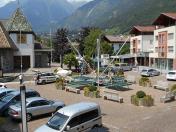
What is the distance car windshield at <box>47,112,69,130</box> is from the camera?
810 inches

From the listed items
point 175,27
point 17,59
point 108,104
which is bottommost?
point 108,104

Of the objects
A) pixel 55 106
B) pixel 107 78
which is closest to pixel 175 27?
pixel 107 78

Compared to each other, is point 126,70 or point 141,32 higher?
point 141,32

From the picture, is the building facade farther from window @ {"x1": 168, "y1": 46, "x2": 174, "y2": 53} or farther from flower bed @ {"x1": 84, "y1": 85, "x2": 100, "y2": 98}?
flower bed @ {"x1": 84, "y1": 85, "x2": 100, "y2": 98}

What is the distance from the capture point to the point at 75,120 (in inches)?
826

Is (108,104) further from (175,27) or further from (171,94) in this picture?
(175,27)

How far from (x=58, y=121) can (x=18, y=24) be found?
5143 centimetres

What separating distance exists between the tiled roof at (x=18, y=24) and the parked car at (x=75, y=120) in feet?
163

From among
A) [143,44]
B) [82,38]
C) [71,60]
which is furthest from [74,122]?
[82,38]

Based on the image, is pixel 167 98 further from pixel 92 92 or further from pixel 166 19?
pixel 166 19

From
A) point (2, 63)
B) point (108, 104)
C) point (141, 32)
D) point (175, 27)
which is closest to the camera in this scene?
point (108, 104)

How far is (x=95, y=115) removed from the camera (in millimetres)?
22156

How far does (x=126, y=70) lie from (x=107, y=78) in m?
26.2

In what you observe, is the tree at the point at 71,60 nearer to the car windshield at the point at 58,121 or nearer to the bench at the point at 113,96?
the bench at the point at 113,96
